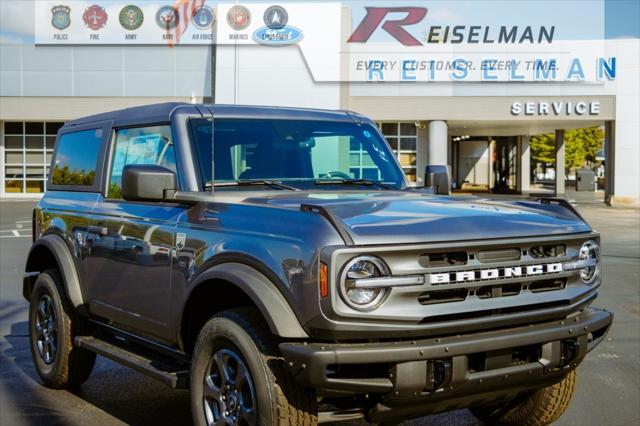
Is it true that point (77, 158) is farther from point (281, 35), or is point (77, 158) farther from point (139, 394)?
point (281, 35)

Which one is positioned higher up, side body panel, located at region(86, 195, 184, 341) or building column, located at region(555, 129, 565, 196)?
building column, located at region(555, 129, 565, 196)

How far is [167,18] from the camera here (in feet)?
132

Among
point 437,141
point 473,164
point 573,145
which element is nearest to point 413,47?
point 437,141

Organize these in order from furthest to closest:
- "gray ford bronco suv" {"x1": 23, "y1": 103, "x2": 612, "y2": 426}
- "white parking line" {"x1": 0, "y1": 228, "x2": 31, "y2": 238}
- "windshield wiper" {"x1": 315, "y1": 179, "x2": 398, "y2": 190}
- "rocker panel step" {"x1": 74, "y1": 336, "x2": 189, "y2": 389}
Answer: "white parking line" {"x1": 0, "y1": 228, "x2": 31, "y2": 238} → "windshield wiper" {"x1": 315, "y1": 179, "x2": 398, "y2": 190} → "rocker panel step" {"x1": 74, "y1": 336, "x2": 189, "y2": 389} → "gray ford bronco suv" {"x1": 23, "y1": 103, "x2": 612, "y2": 426}

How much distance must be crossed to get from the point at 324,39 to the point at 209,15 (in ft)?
23.6

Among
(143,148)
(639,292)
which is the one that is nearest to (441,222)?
(143,148)

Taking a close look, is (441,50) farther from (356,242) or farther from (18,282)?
(356,242)

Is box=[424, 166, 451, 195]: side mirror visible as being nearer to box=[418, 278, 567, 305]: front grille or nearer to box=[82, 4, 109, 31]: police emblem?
box=[418, 278, 567, 305]: front grille

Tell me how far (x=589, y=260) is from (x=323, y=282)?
164cm

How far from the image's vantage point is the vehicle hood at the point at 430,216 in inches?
137

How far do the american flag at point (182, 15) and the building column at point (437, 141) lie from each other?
45.6ft

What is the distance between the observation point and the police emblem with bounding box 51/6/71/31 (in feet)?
132

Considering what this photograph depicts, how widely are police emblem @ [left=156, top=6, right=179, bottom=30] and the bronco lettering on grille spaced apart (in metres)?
38.7

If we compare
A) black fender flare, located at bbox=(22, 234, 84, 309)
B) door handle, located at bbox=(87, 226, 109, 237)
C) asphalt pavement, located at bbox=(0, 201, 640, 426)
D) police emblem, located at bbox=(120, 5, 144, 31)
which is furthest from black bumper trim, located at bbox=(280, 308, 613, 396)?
police emblem, located at bbox=(120, 5, 144, 31)
